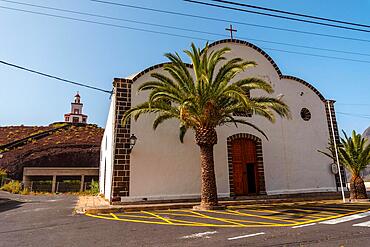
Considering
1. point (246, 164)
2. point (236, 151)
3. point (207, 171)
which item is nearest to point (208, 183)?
point (207, 171)

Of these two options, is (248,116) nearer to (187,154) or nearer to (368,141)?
(187,154)

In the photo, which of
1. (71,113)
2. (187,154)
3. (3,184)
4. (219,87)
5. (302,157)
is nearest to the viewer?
(219,87)

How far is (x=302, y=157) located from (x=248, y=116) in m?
4.56

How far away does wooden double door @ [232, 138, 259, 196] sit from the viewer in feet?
51.9

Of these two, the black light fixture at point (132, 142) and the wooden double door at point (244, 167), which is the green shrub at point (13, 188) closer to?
the black light fixture at point (132, 142)

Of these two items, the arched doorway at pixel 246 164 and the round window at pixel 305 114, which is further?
the round window at pixel 305 114

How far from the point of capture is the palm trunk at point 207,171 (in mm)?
11812

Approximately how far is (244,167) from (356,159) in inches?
236

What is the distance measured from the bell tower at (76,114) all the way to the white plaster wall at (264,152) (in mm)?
65035

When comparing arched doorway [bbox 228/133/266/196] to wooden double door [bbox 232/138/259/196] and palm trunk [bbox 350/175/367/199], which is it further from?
palm trunk [bbox 350/175/367/199]

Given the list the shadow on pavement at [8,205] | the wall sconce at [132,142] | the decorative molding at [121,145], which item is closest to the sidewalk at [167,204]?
the decorative molding at [121,145]

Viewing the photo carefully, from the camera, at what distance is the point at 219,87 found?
12148 millimetres

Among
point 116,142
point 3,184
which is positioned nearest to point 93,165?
point 3,184

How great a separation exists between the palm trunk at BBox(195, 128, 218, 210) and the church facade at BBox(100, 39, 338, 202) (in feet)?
8.21
